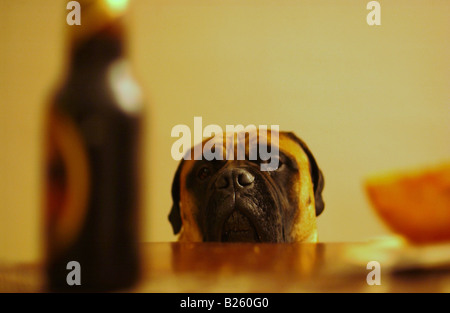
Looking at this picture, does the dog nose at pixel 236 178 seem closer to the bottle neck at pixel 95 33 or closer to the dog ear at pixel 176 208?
the dog ear at pixel 176 208

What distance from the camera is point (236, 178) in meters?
1.43

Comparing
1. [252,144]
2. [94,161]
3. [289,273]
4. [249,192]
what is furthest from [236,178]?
[94,161]

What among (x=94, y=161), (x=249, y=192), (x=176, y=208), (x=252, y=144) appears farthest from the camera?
(x=176, y=208)

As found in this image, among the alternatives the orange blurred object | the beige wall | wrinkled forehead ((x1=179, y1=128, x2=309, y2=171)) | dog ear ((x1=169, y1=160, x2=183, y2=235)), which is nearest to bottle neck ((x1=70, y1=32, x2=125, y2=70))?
the orange blurred object

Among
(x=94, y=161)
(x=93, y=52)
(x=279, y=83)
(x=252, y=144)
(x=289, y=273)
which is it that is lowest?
(x=289, y=273)

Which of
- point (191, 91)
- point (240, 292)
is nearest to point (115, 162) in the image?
point (240, 292)

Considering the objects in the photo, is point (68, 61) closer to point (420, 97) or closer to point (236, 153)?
point (236, 153)

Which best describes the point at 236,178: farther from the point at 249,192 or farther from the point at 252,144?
the point at 252,144

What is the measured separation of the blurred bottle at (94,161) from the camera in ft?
1.28

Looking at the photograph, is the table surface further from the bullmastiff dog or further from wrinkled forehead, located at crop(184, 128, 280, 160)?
wrinkled forehead, located at crop(184, 128, 280, 160)

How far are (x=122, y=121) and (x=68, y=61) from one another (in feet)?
0.25

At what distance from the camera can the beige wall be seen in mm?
2225

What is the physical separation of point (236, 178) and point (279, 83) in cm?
102

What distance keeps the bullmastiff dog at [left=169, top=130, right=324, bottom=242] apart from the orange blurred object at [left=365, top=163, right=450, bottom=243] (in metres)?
0.89
